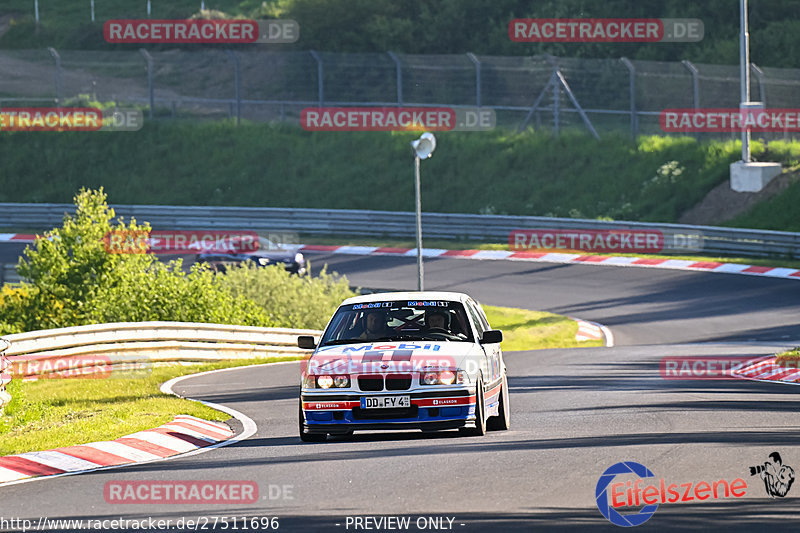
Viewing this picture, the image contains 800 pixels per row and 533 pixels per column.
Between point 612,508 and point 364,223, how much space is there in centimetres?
3637

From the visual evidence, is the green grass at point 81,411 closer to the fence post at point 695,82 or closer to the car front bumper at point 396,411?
the car front bumper at point 396,411

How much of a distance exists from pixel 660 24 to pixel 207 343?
34.5 metres

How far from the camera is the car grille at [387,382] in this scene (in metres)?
12.7

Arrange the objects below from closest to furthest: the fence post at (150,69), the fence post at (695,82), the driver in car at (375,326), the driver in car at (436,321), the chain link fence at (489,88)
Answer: the driver in car at (375,326), the driver in car at (436,321), the fence post at (695,82), the chain link fence at (489,88), the fence post at (150,69)

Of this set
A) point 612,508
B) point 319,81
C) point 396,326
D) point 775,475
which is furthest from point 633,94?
point 612,508

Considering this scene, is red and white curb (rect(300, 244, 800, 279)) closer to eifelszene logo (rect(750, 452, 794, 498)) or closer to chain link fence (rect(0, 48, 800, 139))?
chain link fence (rect(0, 48, 800, 139))

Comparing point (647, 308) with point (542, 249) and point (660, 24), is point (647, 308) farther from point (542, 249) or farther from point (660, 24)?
point (660, 24)

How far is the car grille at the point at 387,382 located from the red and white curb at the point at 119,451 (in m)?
2.34

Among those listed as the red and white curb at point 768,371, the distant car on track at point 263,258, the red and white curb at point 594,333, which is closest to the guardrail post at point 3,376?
the red and white curb at point 768,371

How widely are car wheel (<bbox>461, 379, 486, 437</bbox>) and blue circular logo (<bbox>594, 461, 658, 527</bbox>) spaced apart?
64.3 inches

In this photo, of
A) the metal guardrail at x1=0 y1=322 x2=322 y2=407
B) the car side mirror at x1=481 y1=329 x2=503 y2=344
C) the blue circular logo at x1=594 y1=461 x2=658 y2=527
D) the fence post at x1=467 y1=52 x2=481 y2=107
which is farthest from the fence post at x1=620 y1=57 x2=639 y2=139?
the blue circular logo at x1=594 y1=461 x2=658 y2=527

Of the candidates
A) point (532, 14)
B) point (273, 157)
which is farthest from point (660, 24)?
point (273, 157)

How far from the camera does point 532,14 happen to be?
198 ft

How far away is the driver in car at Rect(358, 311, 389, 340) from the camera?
44.9 ft
